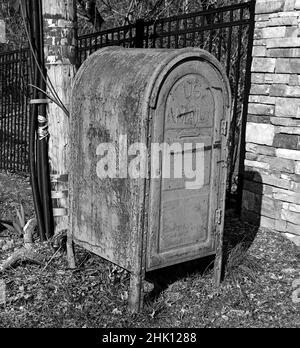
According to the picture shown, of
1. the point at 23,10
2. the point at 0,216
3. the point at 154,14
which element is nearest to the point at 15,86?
the point at 154,14

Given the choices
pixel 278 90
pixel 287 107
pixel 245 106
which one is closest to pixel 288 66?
pixel 278 90

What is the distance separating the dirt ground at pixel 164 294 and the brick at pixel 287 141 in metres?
0.93

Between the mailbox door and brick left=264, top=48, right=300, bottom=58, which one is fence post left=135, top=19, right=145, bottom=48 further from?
the mailbox door

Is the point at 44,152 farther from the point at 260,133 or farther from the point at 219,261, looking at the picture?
the point at 260,133

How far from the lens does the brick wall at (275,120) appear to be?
4738mm

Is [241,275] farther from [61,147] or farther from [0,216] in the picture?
[0,216]

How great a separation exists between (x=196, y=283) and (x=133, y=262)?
0.83m

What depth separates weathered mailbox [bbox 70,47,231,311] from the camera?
11.3 ft

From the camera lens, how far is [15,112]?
29.0 ft

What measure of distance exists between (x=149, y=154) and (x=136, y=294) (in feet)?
3.22

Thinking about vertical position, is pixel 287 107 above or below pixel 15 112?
above

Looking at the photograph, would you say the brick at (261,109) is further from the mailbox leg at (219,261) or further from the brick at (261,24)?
the mailbox leg at (219,261)

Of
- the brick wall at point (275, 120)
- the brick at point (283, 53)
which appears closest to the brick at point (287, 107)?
the brick wall at point (275, 120)

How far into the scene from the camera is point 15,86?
8.97 meters
